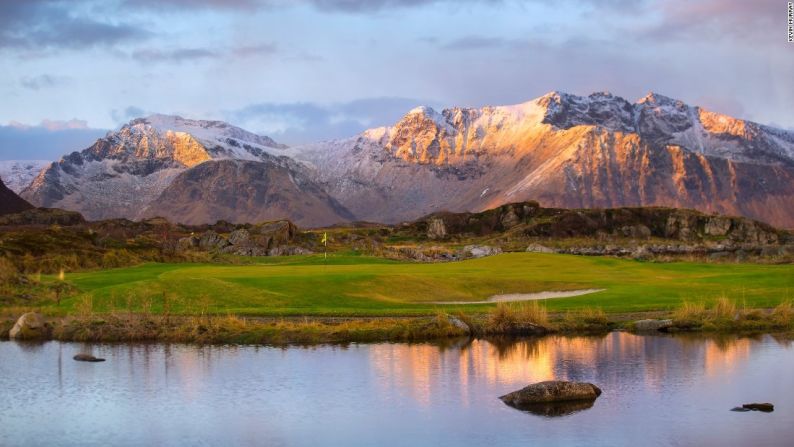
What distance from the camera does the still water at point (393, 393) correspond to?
24.7 meters

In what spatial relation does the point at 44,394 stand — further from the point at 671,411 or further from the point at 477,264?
the point at 477,264

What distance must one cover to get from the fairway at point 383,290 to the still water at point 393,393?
8735 mm

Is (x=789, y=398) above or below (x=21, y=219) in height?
below

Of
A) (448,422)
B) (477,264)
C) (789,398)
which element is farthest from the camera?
(477,264)

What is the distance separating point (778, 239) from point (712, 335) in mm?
162514

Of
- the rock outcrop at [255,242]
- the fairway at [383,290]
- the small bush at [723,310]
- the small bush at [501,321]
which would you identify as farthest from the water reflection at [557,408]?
the rock outcrop at [255,242]

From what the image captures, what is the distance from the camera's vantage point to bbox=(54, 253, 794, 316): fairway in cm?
4853

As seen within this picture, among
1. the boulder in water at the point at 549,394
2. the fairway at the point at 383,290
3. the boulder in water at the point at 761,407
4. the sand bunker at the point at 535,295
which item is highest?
the fairway at the point at 383,290

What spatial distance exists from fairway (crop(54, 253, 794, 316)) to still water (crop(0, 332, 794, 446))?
874cm

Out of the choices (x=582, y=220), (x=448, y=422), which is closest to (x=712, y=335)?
(x=448, y=422)

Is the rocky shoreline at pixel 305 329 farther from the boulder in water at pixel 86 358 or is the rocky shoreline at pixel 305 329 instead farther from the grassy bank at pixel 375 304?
the boulder in water at pixel 86 358

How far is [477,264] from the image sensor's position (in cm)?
7406

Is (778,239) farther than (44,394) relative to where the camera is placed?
Yes

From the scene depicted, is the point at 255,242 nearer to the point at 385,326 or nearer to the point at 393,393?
the point at 385,326
